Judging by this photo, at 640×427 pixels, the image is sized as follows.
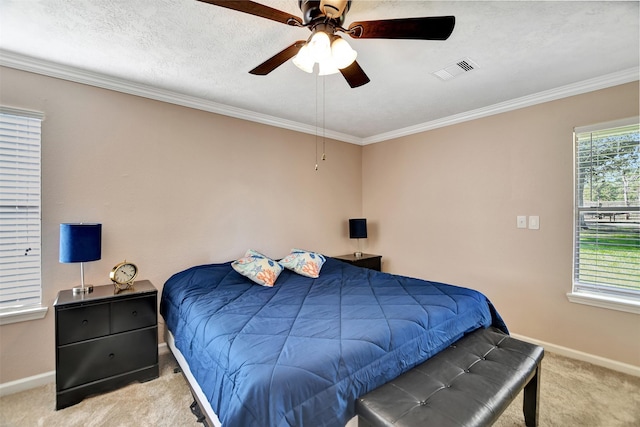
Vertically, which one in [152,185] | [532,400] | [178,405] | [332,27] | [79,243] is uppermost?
[332,27]

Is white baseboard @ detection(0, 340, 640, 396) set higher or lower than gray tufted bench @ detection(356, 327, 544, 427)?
lower

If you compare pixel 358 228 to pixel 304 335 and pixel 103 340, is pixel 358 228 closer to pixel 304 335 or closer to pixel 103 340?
pixel 304 335

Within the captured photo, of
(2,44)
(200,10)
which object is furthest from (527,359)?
(2,44)

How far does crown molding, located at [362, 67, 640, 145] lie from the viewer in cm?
226

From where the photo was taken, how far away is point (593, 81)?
7.76ft

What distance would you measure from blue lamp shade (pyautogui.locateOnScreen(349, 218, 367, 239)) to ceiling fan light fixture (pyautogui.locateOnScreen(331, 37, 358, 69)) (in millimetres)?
2630

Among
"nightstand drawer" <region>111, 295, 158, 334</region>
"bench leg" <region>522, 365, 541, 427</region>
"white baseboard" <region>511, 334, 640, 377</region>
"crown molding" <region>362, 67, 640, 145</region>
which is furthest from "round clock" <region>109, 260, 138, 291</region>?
"white baseboard" <region>511, 334, 640, 377</region>

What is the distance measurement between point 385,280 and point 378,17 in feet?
6.47

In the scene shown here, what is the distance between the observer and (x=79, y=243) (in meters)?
1.99

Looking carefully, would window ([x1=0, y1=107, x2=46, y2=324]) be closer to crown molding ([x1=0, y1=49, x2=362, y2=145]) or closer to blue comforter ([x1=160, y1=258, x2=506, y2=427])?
crown molding ([x1=0, y1=49, x2=362, y2=145])

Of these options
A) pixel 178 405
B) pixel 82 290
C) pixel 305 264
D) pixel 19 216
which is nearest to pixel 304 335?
pixel 178 405

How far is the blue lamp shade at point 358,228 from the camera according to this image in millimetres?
3900

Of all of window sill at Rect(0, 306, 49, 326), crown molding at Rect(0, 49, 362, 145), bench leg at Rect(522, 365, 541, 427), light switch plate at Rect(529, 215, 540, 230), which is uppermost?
crown molding at Rect(0, 49, 362, 145)

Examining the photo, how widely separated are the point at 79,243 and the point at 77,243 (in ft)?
0.04
